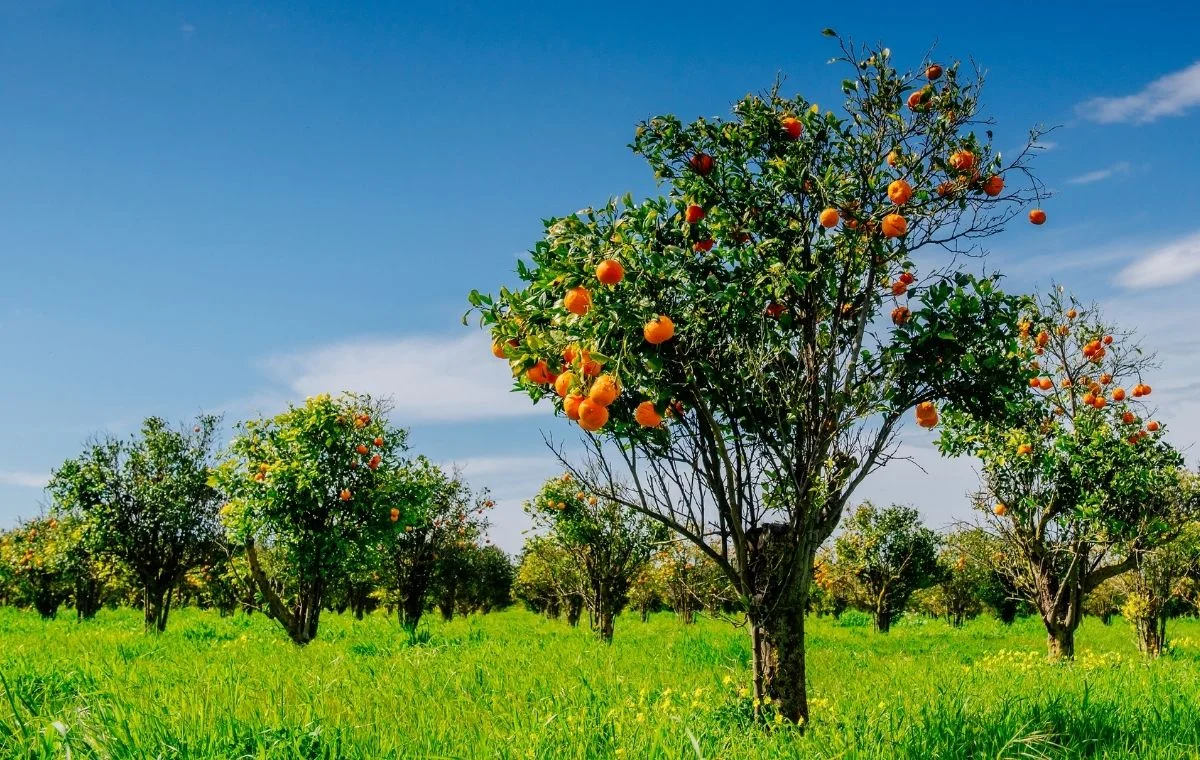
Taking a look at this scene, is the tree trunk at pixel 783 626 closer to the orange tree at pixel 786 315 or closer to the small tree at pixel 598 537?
the orange tree at pixel 786 315

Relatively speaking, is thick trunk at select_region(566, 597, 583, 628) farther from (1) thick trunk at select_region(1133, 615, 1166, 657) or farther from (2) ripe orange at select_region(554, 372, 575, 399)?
(2) ripe orange at select_region(554, 372, 575, 399)

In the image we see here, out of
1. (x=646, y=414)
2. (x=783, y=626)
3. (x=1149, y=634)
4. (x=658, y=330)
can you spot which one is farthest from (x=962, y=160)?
(x=1149, y=634)

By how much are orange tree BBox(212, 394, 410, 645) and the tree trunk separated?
30.5ft

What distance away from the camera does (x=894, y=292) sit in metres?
5.94

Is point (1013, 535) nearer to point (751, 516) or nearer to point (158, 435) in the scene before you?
point (751, 516)

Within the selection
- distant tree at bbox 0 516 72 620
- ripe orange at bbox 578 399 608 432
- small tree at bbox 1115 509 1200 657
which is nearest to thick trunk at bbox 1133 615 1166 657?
small tree at bbox 1115 509 1200 657

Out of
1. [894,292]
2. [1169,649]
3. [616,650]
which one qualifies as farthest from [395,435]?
[1169,649]

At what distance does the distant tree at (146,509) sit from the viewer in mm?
17422

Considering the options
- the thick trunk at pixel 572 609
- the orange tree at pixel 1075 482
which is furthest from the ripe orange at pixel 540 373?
the thick trunk at pixel 572 609

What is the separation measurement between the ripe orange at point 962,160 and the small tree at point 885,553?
1018 inches

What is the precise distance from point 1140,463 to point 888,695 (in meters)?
7.64

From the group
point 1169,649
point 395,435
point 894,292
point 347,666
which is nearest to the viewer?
point 894,292

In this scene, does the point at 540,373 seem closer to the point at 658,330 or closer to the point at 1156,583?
the point at 658,330

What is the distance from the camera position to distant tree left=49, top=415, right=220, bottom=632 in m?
17.4
